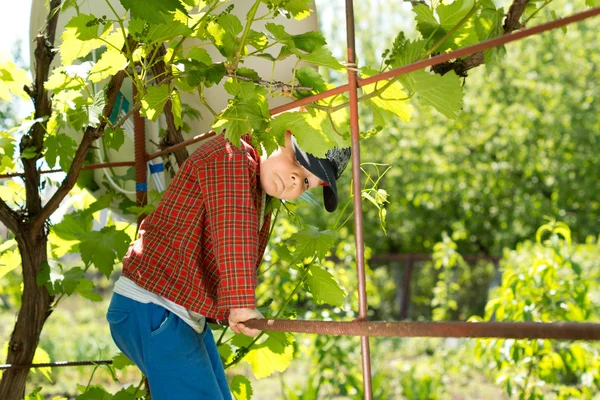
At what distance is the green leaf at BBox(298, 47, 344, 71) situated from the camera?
1127 millimetres

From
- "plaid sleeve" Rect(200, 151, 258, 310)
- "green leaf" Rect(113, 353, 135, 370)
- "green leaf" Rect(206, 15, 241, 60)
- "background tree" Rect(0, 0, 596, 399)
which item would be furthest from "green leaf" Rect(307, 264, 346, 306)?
"green leaf" Rect(206, 15, 241, 60)

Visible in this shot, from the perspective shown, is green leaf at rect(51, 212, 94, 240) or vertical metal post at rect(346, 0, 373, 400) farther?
green leaf at rect(51, 212, 94, 240)

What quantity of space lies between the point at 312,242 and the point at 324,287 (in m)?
0.13

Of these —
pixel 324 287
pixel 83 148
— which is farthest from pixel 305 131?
pixel 83 148

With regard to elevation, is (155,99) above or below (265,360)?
above

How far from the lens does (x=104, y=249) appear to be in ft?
6.23

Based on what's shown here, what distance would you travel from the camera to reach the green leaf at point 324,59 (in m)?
1.13

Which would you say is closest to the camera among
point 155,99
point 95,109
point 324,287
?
point 155,99

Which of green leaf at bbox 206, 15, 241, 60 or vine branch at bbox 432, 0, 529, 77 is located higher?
green leaf at bbox 206, 15, 241, 60

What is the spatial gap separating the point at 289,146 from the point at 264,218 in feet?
0.85

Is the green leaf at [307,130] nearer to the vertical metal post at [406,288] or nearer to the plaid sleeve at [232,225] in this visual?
the plaid sleeve at [232,225]

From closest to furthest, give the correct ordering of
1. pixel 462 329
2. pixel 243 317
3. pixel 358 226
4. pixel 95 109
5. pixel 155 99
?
pixel 462 329, pixel 358 226, pixel 155 99, pixel 243 317, pixel 95 109

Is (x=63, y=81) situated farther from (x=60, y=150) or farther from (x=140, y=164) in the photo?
(x=140, y=164)

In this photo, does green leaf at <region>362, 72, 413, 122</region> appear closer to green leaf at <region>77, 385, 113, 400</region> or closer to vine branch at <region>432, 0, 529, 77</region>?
vine branch at <region>432, 0, 529, 77</region>
